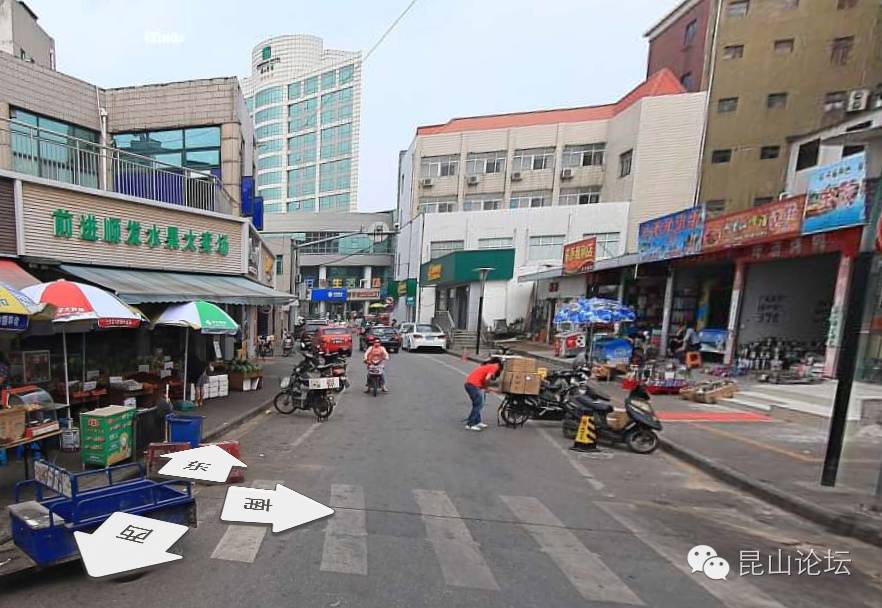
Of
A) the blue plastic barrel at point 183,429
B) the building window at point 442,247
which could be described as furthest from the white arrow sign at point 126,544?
the building window at point 442,247

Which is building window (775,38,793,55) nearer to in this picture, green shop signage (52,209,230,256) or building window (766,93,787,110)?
building window (766,93,787,110)

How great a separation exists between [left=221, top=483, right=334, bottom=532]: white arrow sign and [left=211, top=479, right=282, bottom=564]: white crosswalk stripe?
5.8 inches

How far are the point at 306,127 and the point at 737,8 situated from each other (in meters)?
75.7

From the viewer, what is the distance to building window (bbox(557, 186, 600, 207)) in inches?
1517

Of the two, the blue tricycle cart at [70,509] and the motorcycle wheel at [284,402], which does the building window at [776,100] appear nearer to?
the motorcycle wheel at [284,402]

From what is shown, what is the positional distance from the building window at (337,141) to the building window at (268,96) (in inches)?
516

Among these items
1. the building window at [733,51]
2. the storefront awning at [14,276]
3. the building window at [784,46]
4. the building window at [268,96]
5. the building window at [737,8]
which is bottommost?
the storefront awning at [14,276]

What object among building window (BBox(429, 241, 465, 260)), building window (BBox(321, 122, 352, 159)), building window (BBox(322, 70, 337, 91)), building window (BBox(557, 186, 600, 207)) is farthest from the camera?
building window (BBox(321, 122, 352, 159))

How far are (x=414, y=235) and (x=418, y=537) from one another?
36863mm

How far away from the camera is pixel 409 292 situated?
40.6 m

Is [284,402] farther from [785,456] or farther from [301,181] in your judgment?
[301,181]

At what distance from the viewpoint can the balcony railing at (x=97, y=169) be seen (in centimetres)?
895

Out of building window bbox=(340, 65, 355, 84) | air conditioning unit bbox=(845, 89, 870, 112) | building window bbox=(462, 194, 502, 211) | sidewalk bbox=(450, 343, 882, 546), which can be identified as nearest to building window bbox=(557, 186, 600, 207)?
building window bbox=(462, 194, 502, 211)

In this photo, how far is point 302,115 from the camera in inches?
3356
